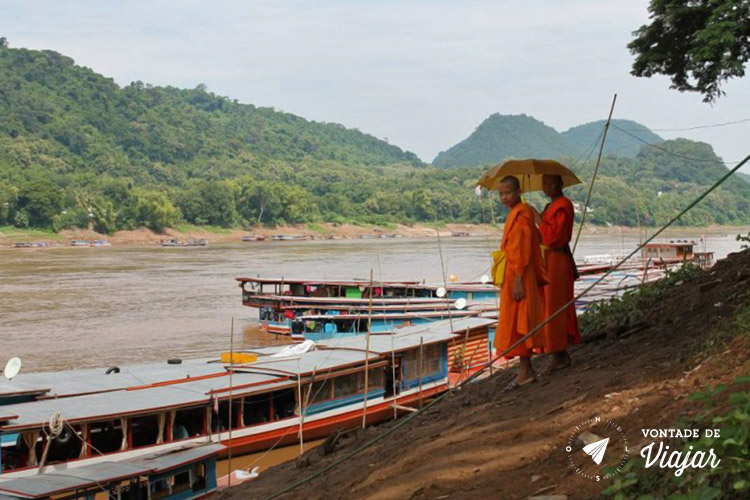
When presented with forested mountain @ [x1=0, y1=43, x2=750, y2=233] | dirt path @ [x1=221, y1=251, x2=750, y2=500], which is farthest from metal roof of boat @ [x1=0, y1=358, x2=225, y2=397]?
forested mountain @ [x1=0, y1=43, x2=750, y2=233]

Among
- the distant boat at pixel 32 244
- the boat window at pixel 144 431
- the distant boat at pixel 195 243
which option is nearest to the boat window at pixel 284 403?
the boat window at pixel 144 431

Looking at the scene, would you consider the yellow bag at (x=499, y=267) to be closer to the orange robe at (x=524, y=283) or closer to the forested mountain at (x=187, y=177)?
the orange robe at (x=524, y=283)

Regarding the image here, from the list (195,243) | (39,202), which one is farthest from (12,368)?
(195,243)

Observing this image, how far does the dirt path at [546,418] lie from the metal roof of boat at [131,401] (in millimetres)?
3725

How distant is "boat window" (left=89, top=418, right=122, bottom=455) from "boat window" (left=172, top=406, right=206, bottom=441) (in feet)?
2.42

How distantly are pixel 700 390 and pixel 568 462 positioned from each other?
0.79m

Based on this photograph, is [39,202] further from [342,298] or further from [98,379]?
[98,379]

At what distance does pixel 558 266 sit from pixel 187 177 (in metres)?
110

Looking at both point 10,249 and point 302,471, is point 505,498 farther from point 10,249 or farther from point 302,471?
point 10,249

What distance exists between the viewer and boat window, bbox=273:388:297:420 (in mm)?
12234

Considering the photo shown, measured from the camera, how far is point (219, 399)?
10906 mm

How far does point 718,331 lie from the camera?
495 cm

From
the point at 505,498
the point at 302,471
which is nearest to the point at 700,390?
the point at 505,498

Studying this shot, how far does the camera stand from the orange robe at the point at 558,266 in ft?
18.5
